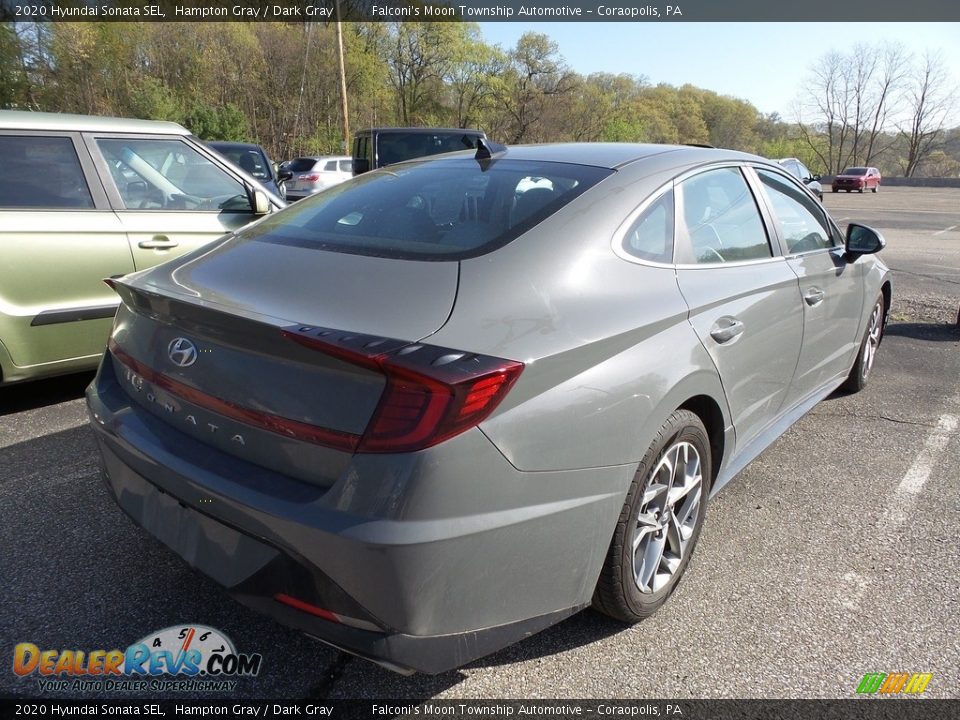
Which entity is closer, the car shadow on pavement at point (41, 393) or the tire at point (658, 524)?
the tire at point (658, 524)

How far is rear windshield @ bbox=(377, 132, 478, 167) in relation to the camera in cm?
1186

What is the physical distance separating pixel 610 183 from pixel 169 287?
4.94 ft

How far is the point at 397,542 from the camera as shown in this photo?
5.27ft

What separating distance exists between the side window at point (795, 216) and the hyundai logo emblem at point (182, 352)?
8.64ft

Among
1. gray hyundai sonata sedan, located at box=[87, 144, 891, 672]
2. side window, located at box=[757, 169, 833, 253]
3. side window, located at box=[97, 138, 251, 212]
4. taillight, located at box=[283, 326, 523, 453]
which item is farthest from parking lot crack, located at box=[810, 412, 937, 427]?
side window, located at box=[97, 138, 251, 212]

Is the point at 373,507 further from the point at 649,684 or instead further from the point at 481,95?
the point at 481,95

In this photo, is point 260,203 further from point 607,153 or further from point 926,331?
point 926,331

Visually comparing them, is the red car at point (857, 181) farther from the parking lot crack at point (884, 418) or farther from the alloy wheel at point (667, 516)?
the alloy wheel at point (667, 516)

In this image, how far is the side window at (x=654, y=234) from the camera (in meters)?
2.38

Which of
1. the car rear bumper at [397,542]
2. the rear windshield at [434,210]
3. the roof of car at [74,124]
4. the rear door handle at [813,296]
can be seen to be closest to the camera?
the car rear bumper at [397,542]

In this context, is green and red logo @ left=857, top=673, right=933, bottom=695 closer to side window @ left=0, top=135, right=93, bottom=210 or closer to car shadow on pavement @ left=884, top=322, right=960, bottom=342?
side window @ left=0, top=135, right=93, bottom=210

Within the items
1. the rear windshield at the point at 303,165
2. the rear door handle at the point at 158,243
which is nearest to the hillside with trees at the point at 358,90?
the rear windshield at the point at 303,165

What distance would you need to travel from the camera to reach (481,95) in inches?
2219

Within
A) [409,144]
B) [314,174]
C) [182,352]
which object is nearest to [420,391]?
[182,352]
